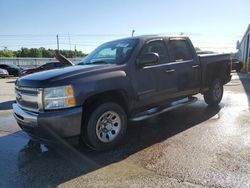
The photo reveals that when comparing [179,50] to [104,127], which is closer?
[104,127]

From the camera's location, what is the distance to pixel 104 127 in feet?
15.4

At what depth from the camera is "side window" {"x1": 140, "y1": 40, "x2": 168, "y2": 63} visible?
5538 millimetres

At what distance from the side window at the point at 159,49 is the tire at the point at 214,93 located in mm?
2236

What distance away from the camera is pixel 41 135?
4180 millimetres

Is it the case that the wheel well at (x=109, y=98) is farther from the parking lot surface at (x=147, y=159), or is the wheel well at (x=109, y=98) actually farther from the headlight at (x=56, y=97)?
the parking lot surface at (x=147, y=159)

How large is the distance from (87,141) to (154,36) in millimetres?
2660

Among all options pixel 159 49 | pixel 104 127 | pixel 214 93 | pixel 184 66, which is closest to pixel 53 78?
pixel 104 127

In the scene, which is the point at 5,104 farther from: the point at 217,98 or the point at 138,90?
the point at 217,98

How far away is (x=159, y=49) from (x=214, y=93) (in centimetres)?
269

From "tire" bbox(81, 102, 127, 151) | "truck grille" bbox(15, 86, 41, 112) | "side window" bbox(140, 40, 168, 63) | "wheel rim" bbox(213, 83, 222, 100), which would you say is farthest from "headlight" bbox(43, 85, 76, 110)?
"wheel rim" bbox(213, 83, 222, 100)

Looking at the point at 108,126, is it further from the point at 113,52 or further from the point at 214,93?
the point at 214,93

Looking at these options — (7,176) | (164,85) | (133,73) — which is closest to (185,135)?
(164,85)

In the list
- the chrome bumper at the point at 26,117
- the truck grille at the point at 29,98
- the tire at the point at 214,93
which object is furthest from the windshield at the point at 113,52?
the tire at the point at 214,93

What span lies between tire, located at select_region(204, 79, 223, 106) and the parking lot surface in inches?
54.3
